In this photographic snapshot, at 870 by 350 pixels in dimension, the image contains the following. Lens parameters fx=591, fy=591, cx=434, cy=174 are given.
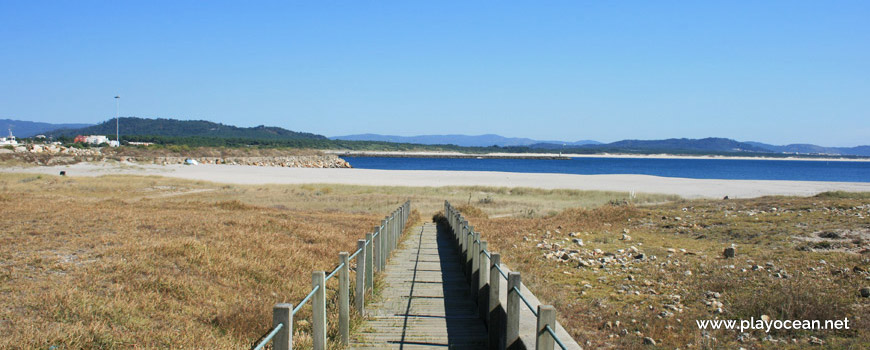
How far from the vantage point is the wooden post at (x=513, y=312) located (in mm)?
5875

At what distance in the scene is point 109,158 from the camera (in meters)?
90.1

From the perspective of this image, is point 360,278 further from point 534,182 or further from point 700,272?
point 534,182

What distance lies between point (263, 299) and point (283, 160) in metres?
119

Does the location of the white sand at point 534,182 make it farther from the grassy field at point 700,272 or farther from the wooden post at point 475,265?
the wooden post at point 475,265

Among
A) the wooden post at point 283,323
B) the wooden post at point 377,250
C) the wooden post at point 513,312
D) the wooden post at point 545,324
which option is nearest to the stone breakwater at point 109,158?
the wooden post at point 377,250

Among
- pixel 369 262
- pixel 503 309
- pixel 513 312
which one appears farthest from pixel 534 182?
pixel 513 312

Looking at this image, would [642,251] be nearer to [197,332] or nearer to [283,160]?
[197,332]

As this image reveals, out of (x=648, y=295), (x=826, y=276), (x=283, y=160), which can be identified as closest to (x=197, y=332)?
(x=648, y=295)

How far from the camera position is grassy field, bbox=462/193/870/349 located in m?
7.79

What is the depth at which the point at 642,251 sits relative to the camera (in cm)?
1405

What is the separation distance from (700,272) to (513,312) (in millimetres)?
6634

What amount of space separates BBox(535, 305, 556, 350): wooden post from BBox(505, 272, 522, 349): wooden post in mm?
1121

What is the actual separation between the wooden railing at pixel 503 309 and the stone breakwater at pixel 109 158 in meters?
81.3

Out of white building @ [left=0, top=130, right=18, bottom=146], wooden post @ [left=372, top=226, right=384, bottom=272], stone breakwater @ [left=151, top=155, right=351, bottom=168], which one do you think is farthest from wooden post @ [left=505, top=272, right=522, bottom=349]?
white building @ [left=0, top=130, right=18, bottom=146]
